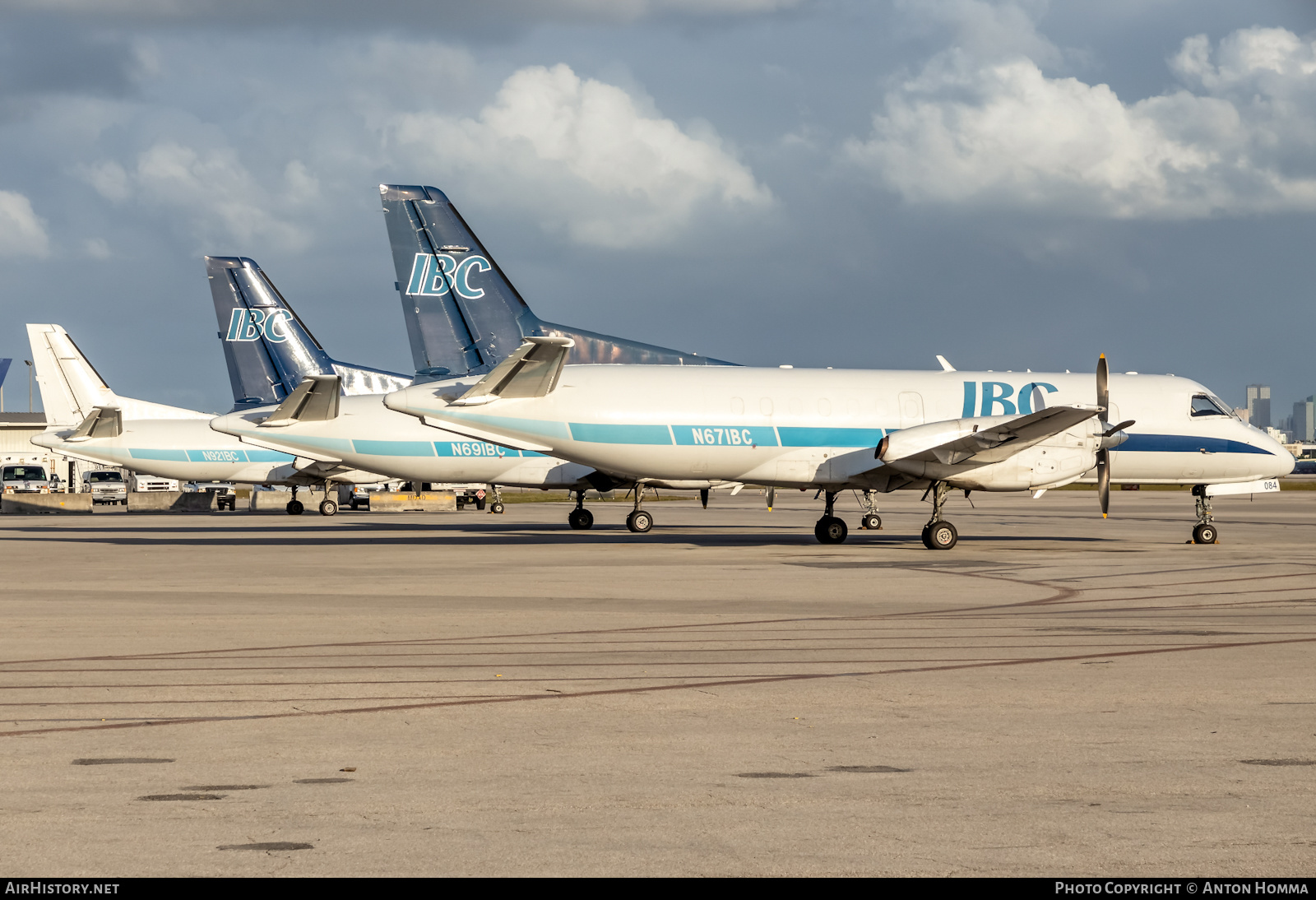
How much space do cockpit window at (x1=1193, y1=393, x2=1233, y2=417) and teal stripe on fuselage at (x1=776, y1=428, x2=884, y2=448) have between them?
864 cm

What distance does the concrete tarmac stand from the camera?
5.64 m

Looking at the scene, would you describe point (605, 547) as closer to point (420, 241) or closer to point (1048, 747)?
point (420, 241)

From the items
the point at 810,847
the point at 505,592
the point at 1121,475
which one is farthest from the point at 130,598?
the point at 1121,475

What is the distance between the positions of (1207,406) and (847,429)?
32.0 ft

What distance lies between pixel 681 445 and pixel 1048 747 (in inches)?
826

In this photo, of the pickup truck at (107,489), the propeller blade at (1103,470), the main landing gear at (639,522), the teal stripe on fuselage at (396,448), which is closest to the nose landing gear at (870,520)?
the main landing gear at (639,522)

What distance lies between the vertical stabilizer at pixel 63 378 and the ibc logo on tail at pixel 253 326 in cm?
831

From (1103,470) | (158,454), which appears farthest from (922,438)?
(158,454)

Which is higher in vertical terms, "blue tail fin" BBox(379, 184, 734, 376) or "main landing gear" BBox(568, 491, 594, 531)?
"blue tail fin" BBox(379, 184, 734, 376)

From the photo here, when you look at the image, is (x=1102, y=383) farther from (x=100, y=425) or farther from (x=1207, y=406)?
(x=100, y=425)

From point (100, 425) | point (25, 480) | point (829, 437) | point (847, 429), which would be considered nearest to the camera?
point (829, 437)

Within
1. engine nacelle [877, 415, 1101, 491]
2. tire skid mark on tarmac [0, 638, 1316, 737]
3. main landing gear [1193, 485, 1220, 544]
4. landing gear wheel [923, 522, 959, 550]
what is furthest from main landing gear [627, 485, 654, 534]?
tire skid mark on tarmac [0, 638, 1316, 737]

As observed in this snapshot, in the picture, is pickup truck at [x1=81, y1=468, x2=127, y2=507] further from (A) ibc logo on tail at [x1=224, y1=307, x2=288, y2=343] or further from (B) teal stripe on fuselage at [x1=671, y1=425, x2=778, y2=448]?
(B) teal stripe on fuselage at [x1=671, y1=425, x2=778, y2=448]

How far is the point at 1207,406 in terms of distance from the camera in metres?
31.9
